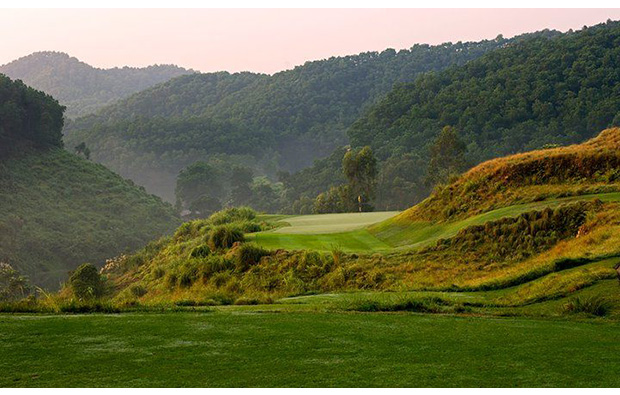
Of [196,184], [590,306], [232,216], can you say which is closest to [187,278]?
[590,306]

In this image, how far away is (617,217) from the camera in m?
18.5

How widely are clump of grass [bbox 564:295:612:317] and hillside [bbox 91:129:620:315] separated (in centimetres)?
7

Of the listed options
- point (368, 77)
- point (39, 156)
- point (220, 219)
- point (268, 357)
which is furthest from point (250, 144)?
point (268, 357)

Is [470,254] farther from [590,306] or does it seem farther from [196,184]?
[196,184]

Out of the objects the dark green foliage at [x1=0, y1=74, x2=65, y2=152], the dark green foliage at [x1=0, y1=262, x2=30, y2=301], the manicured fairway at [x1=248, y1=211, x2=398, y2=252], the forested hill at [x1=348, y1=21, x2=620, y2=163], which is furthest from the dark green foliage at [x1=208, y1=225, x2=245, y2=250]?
the dark green foliage at [x1=0, y1=74, x2=65, y2=152]

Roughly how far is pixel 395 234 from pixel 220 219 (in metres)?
23.5

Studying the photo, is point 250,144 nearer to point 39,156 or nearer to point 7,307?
point 39,156

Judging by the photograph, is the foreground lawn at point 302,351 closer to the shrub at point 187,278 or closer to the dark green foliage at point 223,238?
the shrub at point 187,278

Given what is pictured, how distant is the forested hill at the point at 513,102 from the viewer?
89.9 meters

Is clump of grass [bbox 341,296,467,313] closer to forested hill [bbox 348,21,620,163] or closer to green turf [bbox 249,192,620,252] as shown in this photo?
green turf [bbox 249,192,620,252]

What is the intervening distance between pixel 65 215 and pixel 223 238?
2423 inches

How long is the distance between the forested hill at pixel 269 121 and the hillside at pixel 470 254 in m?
123

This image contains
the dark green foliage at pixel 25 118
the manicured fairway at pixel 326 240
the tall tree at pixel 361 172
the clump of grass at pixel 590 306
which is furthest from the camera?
the dark green foliage at pixel 25 118

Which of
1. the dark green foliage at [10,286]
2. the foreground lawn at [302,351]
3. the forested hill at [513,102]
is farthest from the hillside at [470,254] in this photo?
the forested hill at [513,102]
